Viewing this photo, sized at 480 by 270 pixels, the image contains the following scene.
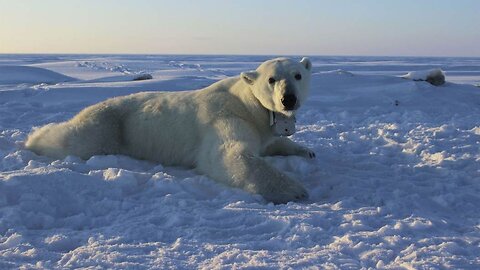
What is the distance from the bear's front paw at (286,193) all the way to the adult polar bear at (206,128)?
9cm

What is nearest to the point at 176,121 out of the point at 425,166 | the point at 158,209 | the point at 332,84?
the point at 158,209

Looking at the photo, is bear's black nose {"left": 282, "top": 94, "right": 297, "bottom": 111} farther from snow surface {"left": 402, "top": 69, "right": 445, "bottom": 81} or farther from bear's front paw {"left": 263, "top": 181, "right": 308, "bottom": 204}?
snow surface {"left": 402, "top": 69, "right": 445, "bottom": 81}

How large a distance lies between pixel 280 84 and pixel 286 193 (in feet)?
2.63

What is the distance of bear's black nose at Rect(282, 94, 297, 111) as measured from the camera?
10.4 feet

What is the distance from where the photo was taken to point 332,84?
30.6 ft

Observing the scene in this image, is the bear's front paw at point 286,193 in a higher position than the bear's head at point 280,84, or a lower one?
lower

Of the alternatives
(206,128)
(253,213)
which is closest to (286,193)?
(253,213)

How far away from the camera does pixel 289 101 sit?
3.19 meters

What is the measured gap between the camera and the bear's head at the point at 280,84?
321 centimetres

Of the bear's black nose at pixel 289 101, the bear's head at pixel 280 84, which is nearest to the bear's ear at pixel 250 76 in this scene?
the bear's head at pixel 280 84

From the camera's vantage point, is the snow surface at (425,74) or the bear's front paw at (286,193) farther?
the snow surface at (425,74)

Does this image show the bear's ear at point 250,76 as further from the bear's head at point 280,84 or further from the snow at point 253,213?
the snow at point 253,213

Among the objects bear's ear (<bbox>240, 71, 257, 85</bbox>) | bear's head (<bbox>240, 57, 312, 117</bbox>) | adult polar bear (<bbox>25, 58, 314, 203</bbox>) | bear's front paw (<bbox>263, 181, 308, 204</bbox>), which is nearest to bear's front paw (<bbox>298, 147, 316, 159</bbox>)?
adult polar bear (<bbox>25, 58, 314, 203</bbox>)

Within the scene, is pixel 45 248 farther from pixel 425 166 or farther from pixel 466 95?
pixel 466 95
